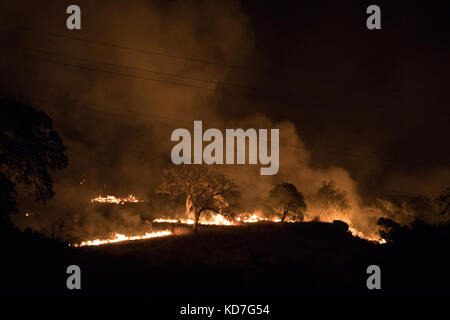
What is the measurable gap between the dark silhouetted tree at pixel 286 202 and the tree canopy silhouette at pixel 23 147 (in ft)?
52.4

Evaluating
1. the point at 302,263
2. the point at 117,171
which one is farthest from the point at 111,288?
the point at 117,171

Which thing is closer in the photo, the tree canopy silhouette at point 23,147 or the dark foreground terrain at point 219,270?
the dark foreground terrain at point 219,270

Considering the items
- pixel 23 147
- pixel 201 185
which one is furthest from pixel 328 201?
pixel 23 147

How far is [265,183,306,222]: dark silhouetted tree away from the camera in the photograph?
2583 centimetres

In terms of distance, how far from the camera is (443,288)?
440 inches

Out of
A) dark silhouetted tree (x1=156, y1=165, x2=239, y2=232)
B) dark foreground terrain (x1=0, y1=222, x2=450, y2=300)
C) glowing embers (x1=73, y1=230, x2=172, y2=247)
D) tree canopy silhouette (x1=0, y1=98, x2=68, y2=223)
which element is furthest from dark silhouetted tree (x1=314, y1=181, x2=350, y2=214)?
tree canopy silhouette (x1=0, y1=98, x2=68, y2=223)

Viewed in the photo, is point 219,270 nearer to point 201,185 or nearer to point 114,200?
point 201,185

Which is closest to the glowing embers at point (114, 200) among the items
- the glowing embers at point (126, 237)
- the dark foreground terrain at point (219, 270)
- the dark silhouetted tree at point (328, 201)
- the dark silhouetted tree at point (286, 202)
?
the glowing embers at point (126, 237)

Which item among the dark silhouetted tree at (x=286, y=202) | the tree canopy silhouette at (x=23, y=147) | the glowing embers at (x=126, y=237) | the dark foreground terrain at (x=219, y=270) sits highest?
the tree canopy silhouette at (x=23, y=147)

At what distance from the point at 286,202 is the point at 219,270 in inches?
550

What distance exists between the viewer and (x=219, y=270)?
501 inches

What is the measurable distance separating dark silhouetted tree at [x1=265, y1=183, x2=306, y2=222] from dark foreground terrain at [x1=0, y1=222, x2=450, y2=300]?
8353mm

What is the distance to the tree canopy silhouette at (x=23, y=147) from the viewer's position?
12.6 metres

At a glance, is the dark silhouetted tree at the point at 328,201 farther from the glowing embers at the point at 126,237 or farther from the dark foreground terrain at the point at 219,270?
the glowing embers at the point at 126,237
